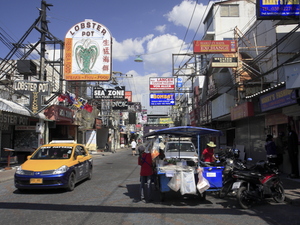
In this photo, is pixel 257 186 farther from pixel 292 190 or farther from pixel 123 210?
pixel 123 210

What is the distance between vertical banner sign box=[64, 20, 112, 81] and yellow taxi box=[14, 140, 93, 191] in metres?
9.40

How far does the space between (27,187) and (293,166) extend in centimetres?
975

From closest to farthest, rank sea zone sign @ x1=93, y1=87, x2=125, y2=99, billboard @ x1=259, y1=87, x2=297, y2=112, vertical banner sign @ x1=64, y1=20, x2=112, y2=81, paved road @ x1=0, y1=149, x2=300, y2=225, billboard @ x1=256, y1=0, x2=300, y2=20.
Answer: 1. paved road @ x1=0, y1=149, x2=300, y2=225
2. billboard @ x1=259, y1=87, x2=297, y2=112
3. billboard @ x1=256, y1=0, x2=300, y2=20
4. vertical banner sign @ x1=64, y1=20, x2=112, y2=81
5. sea zone sign @ x1=93, y1=87, x2=125, y2=99

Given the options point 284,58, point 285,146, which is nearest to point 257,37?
point 284,58

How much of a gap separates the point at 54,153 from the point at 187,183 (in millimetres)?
5495

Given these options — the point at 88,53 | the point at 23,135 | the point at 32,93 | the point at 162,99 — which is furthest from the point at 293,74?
the point at 162,99

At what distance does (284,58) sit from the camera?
15.4 metres

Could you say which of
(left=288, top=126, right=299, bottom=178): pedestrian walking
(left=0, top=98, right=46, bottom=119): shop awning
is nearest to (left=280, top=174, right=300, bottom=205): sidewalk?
(left=288, top=126, right=299, bottom=178): pedestrian walking

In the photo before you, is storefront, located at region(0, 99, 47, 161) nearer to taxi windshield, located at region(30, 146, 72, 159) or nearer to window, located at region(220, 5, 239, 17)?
taxi windshield, located at region(30, 146, 72, 159)

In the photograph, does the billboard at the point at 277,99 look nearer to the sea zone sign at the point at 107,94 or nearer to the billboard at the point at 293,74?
the billboard at the point at 293,74

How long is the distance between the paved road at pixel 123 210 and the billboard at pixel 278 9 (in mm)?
7397

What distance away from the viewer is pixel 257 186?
7402 millimetres

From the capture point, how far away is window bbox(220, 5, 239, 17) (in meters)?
33.0

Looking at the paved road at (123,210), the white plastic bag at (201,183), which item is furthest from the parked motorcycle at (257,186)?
the white plastic bag at (201,183)
